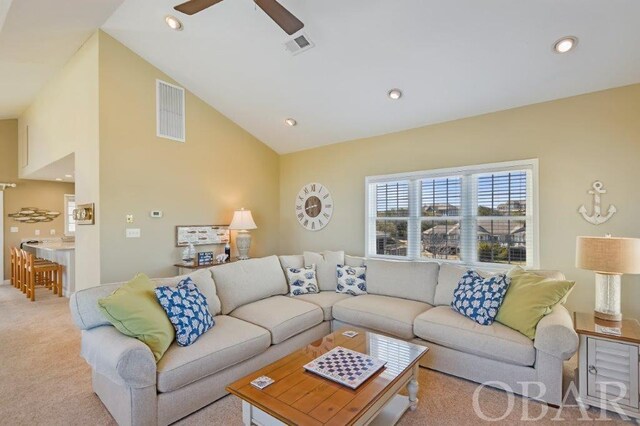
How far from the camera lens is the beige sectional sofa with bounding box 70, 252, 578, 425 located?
1.97 metres

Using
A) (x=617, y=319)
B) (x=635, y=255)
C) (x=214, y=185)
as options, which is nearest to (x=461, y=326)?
(x=617, y=319)

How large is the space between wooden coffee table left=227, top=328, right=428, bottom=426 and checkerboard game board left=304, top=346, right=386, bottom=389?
0.03m

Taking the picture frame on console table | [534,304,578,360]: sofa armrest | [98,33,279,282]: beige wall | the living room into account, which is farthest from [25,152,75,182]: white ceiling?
[534,304,578,360]: sofa armrest

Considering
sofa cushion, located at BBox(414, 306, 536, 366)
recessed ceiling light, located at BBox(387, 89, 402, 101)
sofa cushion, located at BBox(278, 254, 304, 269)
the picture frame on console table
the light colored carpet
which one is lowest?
the light colored carpet

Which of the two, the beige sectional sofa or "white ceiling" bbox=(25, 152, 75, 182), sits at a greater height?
"white ceiling" bbox=(25, 152, 75, 182)

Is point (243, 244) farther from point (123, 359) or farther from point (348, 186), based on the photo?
point (123, 359)

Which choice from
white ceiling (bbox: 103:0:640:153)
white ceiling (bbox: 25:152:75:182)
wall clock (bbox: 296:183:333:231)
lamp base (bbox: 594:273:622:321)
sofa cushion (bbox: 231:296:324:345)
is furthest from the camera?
wall clock (bbox: 296:183:333:231)

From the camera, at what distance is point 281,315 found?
2.95 meters

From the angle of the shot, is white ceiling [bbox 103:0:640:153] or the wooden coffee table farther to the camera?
white ceiling [bbox 103:0:640:153]

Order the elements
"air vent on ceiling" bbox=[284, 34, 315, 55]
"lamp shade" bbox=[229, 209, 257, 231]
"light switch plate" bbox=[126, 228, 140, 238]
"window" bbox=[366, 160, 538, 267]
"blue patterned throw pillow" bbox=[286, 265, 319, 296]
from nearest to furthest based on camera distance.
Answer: "air vent on ceiling" bbox=[284, 34, 315, 55]
"window" bbox=[366, 160, 538, 267]
"blue patterned throw pillow" bbox=[286, 265, 319, 296]
"light switch plate" bbox=[126, 228, 140, 238]
"lamp shade" bbox=[229, 209, 257, 231]

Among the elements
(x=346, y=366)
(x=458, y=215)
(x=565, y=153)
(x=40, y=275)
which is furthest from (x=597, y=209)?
(x=40, y=275)

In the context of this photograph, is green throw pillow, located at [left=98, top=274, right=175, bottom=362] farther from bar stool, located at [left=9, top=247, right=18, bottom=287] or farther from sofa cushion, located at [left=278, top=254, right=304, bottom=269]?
bar stool, located at [left=9, top=247, right=18, bottom=287]

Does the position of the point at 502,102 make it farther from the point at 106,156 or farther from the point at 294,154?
the point at 106,156

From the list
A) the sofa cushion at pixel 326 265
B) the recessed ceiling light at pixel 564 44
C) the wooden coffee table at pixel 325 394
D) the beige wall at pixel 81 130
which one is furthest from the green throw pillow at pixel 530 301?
the beige wall at pixel 81 130
